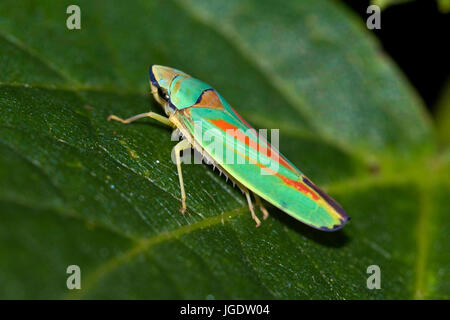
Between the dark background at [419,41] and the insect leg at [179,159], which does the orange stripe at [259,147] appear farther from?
the dark background at [419,41]

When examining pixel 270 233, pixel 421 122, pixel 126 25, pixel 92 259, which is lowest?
pixel 92 259

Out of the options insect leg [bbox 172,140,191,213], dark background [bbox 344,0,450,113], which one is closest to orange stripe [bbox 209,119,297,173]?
insect leg [bbox 172,140,191,213]

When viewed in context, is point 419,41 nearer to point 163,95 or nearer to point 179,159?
point 163,95

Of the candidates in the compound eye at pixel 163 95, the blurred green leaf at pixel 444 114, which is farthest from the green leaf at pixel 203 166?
the blurred green leaf at pixel 444 114

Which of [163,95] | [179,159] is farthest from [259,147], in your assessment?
[163,95]

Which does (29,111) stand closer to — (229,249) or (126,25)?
(229,249)
